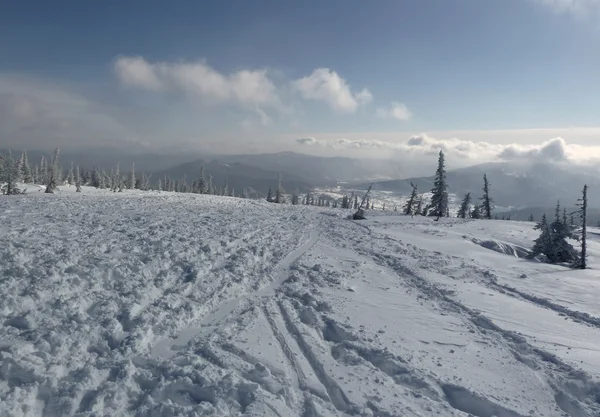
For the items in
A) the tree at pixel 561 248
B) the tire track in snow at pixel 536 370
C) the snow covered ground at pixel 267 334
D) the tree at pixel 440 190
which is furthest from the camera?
the tree at pixel 440 190

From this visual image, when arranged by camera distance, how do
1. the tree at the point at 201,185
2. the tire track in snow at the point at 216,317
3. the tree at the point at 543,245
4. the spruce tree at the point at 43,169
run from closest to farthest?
the tire track in snow at the point at 216,317
the tree at the point at 543,245
the spruce tree at the point at 43,169
the tree at the point at 201,185

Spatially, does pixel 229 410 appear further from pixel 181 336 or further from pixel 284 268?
pixel 284 268

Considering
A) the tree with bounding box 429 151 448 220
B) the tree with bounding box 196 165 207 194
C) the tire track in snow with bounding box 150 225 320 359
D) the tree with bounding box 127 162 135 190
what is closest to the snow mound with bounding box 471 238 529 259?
the tire track in snow with bounding box 150 225 320 359

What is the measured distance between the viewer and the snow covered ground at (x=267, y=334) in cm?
675

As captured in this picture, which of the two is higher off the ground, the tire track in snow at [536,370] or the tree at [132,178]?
the tree at [132,178]

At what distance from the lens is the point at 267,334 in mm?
9242

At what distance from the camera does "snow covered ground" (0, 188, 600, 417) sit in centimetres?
675

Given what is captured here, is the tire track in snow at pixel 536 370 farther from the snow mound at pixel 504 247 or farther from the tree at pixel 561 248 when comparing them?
the tree at pixel 561 248

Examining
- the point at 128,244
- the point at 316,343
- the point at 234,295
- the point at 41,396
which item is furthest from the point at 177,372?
the point at 128,244

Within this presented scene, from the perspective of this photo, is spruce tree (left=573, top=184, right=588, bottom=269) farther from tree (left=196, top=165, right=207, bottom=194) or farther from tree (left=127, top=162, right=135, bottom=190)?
tree (left=127, top=162, right=135, bottom=190)

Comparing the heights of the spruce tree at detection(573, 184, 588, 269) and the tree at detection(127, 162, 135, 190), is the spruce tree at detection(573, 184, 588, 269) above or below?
below

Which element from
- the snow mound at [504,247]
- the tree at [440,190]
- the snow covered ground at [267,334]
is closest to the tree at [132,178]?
the tree at [440,190]

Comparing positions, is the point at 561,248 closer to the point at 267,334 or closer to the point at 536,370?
the point at 536,370

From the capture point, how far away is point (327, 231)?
28.0 m
